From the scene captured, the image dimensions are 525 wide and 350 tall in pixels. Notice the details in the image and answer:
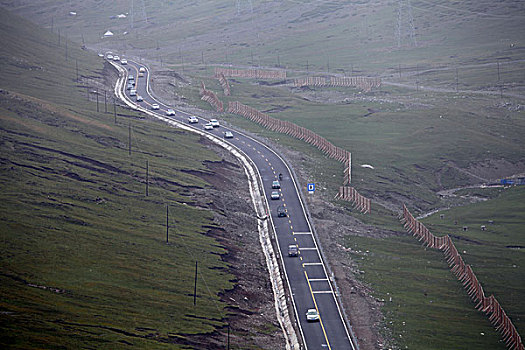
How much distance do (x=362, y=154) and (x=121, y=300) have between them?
83099mm

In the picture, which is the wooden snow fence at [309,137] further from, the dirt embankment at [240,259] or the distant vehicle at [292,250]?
the distant vehicle at [292,250]

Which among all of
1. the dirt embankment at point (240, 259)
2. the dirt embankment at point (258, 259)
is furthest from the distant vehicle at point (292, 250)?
the dirt embankment at point (258, 259)

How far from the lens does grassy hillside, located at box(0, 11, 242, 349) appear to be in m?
67.4

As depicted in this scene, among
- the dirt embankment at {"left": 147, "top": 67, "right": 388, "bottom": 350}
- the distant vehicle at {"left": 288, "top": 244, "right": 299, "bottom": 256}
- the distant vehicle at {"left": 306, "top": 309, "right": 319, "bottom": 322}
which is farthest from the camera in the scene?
the distant vehicle at {"left": 288, "top": 244, "right": 299, "bottom": 256}

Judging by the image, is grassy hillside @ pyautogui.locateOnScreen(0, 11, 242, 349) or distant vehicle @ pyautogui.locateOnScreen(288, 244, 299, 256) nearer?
grassy hillside @ pyautogui.locateOnScreen(0, 11, 242, 349)

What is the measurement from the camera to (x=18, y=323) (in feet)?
205

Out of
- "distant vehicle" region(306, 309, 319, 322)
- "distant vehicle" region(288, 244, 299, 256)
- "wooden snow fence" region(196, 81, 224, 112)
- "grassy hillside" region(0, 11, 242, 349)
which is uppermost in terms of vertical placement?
"wooden snow fence" region(196, 81, 224, 112)

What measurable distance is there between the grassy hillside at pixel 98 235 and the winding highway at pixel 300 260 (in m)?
8.94

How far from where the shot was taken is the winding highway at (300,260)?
7400 centimetres

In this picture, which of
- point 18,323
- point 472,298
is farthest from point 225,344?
point 472,298

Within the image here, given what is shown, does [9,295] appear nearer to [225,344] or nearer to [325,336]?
[225,344]

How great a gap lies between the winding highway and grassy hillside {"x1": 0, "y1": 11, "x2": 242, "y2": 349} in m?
8.94

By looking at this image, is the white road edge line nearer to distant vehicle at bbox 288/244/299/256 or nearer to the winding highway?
the winding highway

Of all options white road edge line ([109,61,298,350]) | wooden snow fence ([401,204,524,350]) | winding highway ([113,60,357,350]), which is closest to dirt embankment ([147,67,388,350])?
white road edge line ([109,61,298,350])
